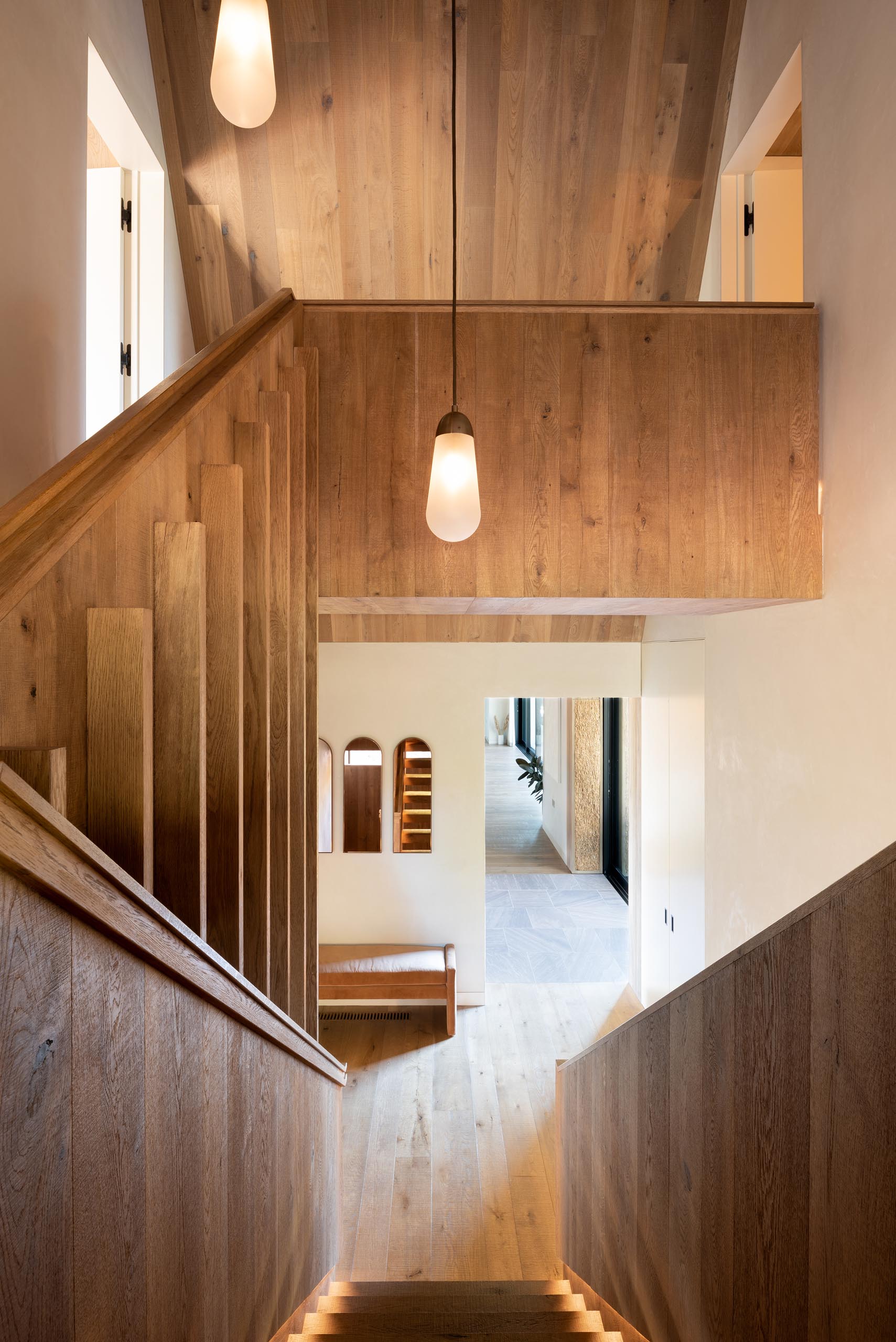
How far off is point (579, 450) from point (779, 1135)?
2.17 metres

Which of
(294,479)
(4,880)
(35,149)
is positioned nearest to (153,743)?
(4,880)

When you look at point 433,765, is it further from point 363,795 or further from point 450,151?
point 450,151

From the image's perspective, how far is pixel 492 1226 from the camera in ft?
12.1

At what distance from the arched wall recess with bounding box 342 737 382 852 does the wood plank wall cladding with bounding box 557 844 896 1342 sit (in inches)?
154

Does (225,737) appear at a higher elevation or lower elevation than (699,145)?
lower

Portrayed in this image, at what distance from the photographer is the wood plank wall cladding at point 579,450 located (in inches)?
113

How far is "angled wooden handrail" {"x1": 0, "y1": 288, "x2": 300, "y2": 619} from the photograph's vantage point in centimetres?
95

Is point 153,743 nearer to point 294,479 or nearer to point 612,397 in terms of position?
point 294,479

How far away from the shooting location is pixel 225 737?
5.14 feet

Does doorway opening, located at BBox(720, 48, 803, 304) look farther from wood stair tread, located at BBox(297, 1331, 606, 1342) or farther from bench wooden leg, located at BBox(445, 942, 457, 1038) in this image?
bench wooden leg, located at BBox(445, 942, 457, 1038)

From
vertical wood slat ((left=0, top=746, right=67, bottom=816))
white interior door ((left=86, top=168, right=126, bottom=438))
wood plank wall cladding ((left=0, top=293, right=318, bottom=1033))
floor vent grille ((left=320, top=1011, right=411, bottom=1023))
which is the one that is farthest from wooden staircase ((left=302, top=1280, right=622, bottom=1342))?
white interior door ((left=86, top=168, right=126, bottom=438))

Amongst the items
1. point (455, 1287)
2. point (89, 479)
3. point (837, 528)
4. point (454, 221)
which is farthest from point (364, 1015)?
point (89, 479)

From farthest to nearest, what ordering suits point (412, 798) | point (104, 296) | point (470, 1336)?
1. point (412, 798)
2. point (104, 296)
3. point (470, 1336)

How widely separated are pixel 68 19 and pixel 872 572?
2938 millimetres
